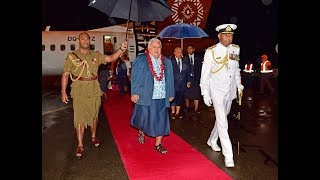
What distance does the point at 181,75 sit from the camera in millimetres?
9250

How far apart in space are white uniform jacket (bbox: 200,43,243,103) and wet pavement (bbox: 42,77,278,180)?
1.15 metres

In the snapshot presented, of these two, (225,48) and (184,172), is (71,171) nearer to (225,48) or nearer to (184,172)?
(184,172)

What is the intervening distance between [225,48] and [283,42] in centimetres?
195

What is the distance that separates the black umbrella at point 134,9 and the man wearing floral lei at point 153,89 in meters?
0.46

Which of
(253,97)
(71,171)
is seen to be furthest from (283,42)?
(253,97)

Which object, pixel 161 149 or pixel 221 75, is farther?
pixel 161 149

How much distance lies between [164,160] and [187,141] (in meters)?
1.41

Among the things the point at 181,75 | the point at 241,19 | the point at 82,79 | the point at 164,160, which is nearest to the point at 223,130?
the point at 164,160

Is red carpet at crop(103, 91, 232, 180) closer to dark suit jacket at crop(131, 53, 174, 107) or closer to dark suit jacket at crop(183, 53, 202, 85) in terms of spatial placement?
dark suit jacket at crop(131, 53, 174, 107)

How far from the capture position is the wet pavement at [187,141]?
4.86 metres

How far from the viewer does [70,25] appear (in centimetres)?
2569

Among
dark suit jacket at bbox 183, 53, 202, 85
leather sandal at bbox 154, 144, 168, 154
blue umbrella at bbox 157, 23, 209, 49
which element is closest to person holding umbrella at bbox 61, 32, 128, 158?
leather sandal at bbox 154, 144, 168, 154

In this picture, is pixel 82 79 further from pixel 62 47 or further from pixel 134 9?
pixel 62 47

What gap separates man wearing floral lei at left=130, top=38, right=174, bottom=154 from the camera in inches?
227
